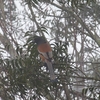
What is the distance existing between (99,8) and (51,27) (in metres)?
1.32

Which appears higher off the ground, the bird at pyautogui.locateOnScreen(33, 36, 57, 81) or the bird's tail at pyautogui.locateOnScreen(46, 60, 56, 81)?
the bird at pyautogui.locateOnScreen(33, 36, 57, 81)

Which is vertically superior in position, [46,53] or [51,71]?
[46,53]

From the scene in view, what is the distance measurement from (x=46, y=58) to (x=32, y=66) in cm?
21

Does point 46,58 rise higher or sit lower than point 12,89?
higher

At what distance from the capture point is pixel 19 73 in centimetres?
238

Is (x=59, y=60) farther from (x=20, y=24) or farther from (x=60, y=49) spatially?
(x=20, y=24)

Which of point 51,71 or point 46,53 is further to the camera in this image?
point 46,53

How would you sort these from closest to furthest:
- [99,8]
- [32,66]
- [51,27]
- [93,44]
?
[32,66], [99,8], [93,44], [51,27]

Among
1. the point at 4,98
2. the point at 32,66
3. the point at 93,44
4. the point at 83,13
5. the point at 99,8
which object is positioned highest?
the point at 83,13

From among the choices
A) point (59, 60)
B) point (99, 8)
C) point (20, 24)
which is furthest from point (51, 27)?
point (59, 60)

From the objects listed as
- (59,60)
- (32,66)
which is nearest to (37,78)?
(32,66)

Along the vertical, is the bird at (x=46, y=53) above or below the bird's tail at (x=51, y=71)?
above

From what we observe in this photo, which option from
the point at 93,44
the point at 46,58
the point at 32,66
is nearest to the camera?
the point at 32,66

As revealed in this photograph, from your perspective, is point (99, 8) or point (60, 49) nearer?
point (60, 49)
